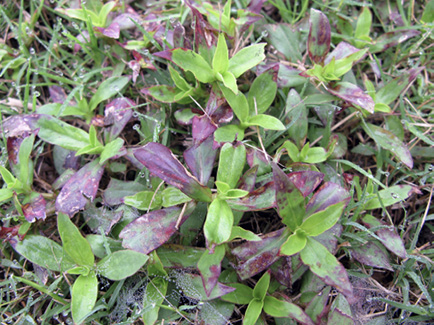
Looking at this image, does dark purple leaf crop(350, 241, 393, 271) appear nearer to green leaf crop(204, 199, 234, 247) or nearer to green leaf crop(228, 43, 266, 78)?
green leaf crop(204, 199, 234, 247)

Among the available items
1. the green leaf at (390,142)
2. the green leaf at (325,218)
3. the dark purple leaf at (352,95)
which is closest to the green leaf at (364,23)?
the dark purple leaf at (352,95)

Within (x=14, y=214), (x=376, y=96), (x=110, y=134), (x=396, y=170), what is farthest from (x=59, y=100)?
(x=396, y=170)

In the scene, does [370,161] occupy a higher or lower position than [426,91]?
lower

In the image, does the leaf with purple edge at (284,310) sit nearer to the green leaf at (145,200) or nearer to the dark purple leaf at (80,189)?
the green leaf at (145,200)

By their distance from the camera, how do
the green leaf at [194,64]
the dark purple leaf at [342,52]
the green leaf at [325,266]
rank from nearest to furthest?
the green leaf at [325,266] → the green leaf at [194,64] → the dark purple leaf at [342,52]

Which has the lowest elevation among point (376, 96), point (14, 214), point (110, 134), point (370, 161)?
point (14, 214)

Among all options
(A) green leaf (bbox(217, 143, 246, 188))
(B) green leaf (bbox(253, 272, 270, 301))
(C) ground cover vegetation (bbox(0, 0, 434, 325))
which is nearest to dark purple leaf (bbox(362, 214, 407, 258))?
(C) ground cover vegetation (bbox(0, 0, 434, 325))

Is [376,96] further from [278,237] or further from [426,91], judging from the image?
[278,237]
